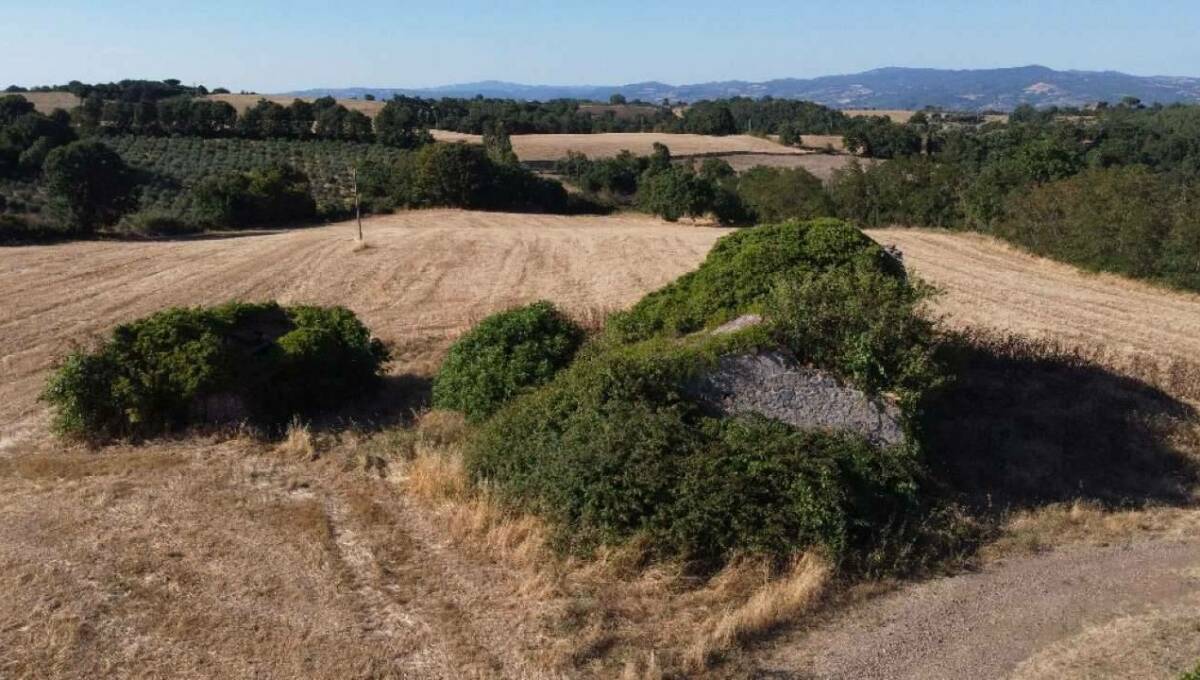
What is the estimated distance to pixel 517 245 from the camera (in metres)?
29.5

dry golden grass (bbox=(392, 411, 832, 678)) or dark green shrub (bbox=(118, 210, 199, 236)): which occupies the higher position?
dark green shrub (bbox=(118, 210, 199, 236))

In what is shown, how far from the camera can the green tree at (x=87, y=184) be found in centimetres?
3319

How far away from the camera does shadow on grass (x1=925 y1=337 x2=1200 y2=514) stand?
9.80 m

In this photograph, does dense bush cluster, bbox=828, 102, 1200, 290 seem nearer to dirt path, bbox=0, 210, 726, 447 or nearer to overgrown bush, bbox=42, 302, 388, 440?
dirt path, bbox=0, 210, 726, 447

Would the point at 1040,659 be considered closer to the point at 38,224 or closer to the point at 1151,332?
the point at 1151,332

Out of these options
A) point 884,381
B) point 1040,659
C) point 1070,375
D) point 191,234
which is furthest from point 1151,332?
point 191,234

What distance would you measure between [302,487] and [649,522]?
13.3 ft

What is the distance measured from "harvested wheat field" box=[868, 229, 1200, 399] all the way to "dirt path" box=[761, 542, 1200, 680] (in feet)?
15.4

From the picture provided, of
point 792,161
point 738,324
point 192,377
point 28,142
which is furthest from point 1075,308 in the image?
point 28,142

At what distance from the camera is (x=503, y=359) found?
1151 cm

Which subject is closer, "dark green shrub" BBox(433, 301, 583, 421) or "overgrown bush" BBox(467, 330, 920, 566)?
"overgrown bush" BBox(467, 330, 920, 566)

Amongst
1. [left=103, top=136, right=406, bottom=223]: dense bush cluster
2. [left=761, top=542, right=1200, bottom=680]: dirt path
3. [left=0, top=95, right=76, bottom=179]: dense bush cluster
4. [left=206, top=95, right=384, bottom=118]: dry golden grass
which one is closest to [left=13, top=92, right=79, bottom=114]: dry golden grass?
[left=206, top=95, right=384, bottom=118]: dry golden grass

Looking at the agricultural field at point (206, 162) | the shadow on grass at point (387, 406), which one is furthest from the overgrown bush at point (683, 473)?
the agricultural field at point (206, 162)

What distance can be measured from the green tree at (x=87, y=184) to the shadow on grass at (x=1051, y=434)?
30654 mm
